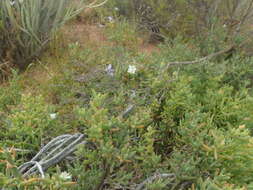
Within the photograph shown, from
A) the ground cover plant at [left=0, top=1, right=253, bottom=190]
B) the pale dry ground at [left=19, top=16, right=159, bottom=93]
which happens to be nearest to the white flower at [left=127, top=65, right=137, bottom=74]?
the ground cover plant at [left=0, top=1, right=253, bottom=190]

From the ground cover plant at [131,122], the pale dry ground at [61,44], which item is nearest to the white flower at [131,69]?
the ground cover plant at [131,122]

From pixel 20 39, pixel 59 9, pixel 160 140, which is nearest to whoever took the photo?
pixel 160 140

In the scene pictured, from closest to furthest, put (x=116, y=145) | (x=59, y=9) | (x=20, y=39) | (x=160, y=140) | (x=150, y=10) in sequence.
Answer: (x=116, y=145) < (x=160, y=140) < (x=20, y=39) < (x=59, y=9) < (x=150, y=10)

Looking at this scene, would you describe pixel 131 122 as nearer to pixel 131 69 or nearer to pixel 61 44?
pixel 131 69

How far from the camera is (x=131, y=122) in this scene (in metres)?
1.34

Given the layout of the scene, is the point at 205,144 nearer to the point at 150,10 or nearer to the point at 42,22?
the point at 42,22

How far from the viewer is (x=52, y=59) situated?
266cm

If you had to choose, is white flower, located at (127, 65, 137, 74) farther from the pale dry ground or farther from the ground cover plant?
the pale dry ground

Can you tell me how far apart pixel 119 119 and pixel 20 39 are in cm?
164

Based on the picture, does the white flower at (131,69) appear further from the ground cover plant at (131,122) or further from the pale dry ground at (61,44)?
the pale dry ground at (61,44)

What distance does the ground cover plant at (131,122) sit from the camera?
3.94 ft

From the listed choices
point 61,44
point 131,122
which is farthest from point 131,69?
point 61,44

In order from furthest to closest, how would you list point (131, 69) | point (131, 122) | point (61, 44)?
point (61, 44) < point (131, 69) < point (131, 122)

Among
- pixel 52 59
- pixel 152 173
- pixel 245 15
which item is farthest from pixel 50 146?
pixel 245 15
